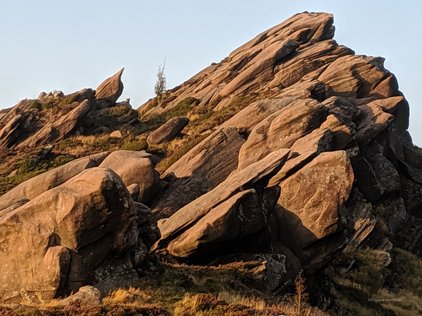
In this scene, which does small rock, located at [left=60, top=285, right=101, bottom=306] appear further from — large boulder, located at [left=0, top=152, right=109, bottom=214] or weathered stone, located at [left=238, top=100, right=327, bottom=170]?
weathered stone, located at [left=238, top=100, right=327, bottom=170]

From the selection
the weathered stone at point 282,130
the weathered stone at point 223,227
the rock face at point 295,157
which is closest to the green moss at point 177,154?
the rock face at point 295,157

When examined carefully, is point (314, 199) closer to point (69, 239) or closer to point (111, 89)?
point (69, 239)

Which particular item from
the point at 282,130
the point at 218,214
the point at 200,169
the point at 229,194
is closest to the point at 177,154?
the point at 200,169

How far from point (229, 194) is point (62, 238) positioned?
9380mm

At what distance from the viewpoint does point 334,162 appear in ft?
110

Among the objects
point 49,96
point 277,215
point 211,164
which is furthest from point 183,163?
point 49,96

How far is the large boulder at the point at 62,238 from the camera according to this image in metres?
20.7

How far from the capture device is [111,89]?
234 ft

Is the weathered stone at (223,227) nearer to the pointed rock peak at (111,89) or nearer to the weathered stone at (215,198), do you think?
the weathered stone at (215,198)

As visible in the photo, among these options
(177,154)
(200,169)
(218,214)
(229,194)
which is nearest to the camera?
(218,214)

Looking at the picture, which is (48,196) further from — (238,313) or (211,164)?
(211,164)

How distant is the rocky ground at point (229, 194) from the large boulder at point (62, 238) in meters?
0.05

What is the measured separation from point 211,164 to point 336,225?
13.5 metres

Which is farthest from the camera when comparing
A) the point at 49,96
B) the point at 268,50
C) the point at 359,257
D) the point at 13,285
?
the point at 49,96
